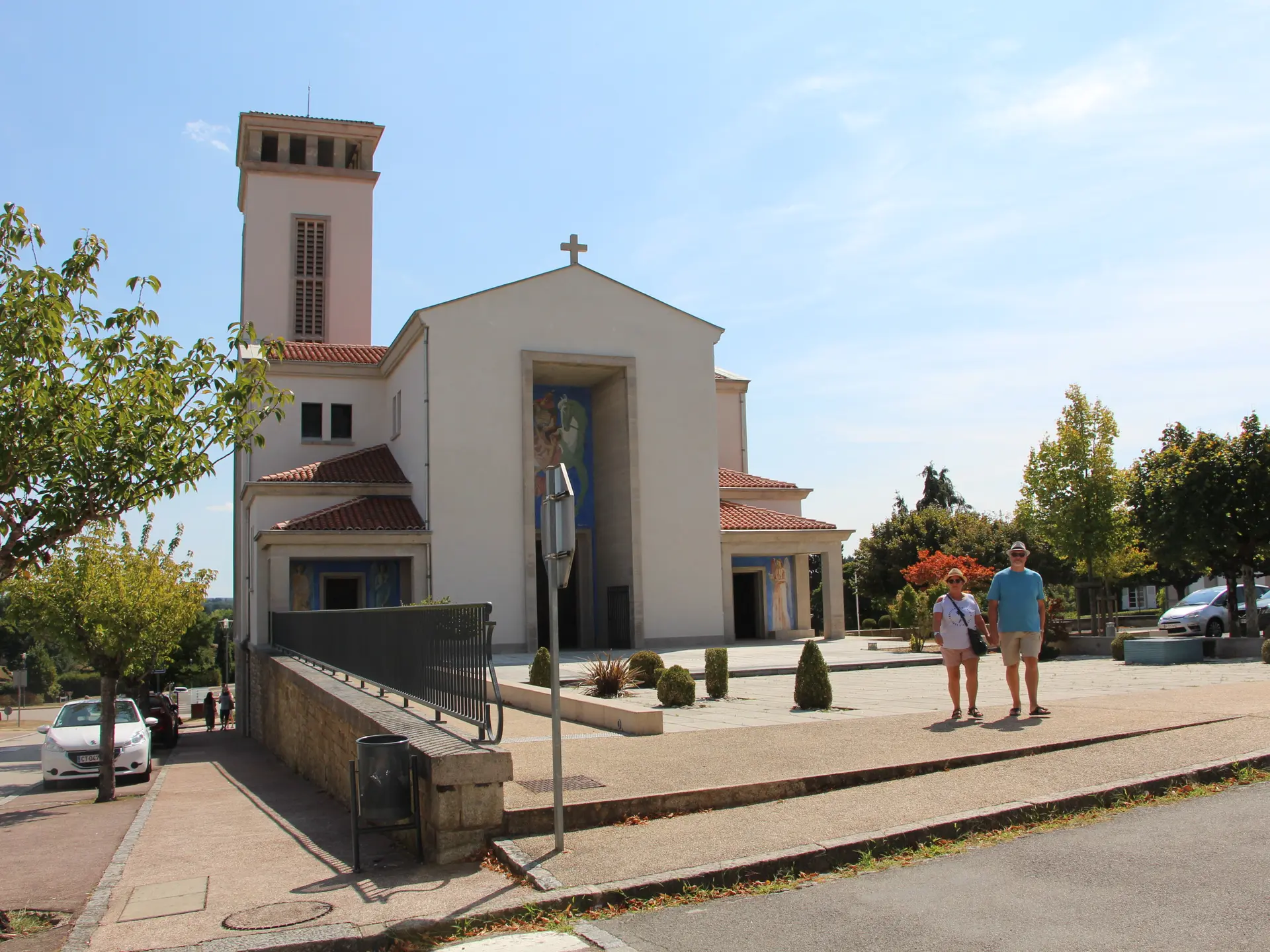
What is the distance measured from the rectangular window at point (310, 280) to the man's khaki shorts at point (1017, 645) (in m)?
33.5

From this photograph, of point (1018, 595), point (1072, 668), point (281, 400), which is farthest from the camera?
point (1072, 668)

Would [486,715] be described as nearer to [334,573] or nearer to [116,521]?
[116,521]

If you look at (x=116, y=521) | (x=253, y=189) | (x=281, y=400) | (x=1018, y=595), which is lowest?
(x=1018, y=595)

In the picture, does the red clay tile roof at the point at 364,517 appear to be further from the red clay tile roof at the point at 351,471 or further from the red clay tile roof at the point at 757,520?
the red clay tile roof at the point at 757,520

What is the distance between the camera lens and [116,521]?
8328 millimetres

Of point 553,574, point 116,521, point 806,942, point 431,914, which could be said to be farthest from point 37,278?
point 806,942

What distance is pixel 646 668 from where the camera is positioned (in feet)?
58.0

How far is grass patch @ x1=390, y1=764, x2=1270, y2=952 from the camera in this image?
5645mm

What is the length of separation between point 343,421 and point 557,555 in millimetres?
29896

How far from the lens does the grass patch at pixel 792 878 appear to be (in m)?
5.64

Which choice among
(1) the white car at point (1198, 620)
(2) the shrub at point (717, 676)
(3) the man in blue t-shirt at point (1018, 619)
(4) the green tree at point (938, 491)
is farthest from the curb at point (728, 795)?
(4) the green tree at point (938, 491)

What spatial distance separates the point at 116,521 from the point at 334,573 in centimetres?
2249

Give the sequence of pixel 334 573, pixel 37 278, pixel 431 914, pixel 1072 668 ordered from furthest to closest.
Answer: pixel 334 573
pixel 1072 668
pixel 37 278
pixel 431 914

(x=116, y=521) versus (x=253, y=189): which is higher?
Result: (x=253, y=189)
